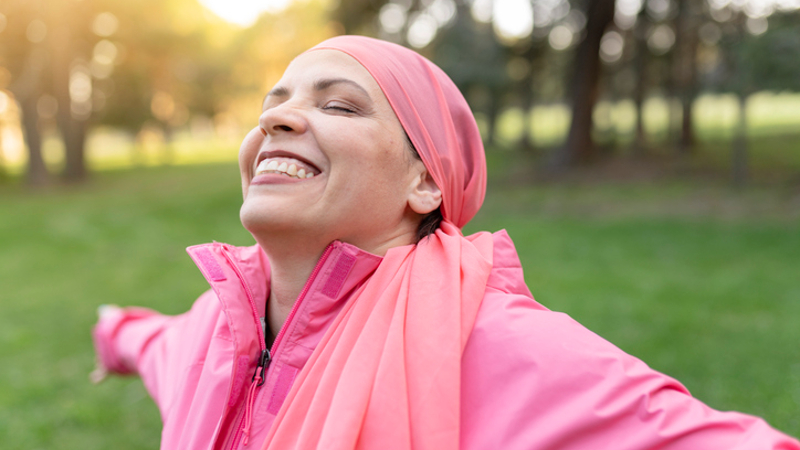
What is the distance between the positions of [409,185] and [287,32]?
5371cm

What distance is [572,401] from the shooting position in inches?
54.7

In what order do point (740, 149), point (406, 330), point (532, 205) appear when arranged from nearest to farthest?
point (406, 330) < point (740, 149) < point (532, 205)

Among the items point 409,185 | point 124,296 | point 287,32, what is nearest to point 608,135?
point 124,296

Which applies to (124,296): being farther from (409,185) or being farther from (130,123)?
(130,123)

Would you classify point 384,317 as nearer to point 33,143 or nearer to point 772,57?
point 772,57

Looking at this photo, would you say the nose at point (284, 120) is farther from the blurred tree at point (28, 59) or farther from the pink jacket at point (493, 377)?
the blurred tree at point (28, 59)

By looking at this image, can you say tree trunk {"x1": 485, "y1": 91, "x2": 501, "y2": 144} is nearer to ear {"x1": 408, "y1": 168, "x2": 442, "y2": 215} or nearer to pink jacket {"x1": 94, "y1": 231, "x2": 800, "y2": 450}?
ear {"x1": 408, "y1": 168, "x2": 442, "y2": 215}

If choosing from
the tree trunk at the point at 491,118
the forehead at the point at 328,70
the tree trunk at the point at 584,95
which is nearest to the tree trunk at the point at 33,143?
the tree trunk at the point at 584,95

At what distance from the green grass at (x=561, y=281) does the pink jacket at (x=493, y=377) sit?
3.04m

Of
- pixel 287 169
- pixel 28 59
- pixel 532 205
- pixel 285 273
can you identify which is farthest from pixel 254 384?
pixel 28 59

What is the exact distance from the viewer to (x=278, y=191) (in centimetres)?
173

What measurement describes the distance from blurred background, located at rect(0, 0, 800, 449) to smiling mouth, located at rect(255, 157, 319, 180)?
3.35 metres

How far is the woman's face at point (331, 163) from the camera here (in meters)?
1.71

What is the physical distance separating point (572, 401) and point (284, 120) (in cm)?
107
